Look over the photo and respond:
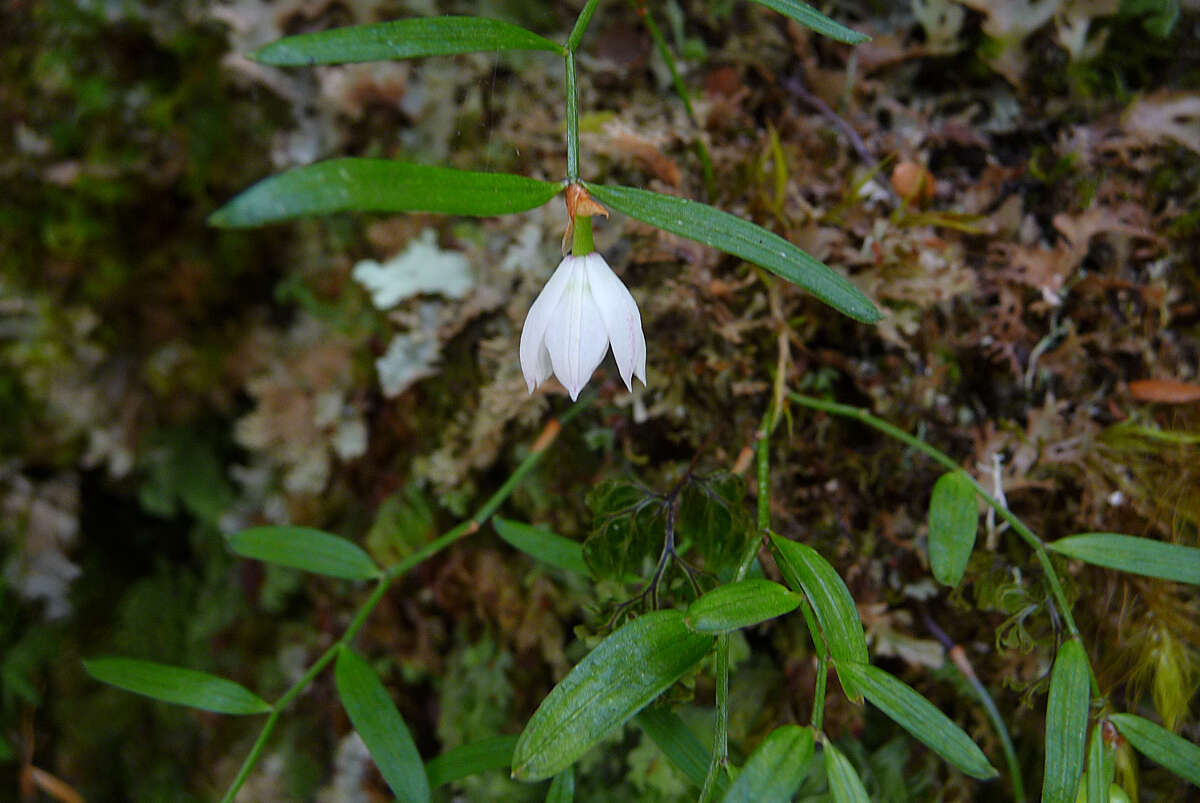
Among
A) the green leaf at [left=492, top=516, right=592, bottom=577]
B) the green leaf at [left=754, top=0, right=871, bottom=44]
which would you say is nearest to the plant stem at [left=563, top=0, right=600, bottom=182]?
the green leaf at [left=754, top=0, right=871, bottom=44]

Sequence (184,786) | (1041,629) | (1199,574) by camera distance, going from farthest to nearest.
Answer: (184,786)
(1041,629)
(1199,574)

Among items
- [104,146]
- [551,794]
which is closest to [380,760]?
[551,794]

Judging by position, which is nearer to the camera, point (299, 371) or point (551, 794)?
point (551, 794)

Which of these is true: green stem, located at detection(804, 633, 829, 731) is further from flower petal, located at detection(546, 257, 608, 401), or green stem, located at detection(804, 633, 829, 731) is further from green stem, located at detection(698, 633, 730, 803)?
flower petal, located at detection(546, 257, 608, 401)

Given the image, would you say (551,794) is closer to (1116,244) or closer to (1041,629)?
(1041,629)

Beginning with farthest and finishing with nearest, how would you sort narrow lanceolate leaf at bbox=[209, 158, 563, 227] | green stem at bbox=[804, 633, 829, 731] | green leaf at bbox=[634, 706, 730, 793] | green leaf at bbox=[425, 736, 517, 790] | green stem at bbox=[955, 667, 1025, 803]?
green stem at bbox=[955, 667, 1025, 803], green leaf at bbox=[425, 736, 517, 790], green leaf at bbox=[634, 706, 730, 793], green stem at bbox=[804, 633, 829, 731], narrow lanceolate leaf at bbox=[209, 158, 563, 227]

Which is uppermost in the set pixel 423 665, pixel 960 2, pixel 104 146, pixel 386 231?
pixel 960 2

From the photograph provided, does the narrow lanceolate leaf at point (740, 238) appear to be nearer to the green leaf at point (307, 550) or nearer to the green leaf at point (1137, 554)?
the green leaf at point (1137, 554)

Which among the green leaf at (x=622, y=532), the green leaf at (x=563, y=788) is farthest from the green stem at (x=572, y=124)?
the green leaf at (x=563, y=788)
